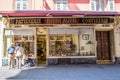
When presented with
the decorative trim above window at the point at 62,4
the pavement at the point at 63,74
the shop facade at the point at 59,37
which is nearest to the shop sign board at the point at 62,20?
the shop facade at the point at 59,37

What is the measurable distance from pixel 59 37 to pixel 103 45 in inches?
137

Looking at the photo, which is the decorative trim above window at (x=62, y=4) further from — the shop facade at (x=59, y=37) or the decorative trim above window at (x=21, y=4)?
the decorative trim above window at (x=21, y=4)

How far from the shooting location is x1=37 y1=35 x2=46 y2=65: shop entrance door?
17711mm

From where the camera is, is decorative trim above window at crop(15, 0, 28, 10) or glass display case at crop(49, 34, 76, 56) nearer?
glass display case at crop(49, 34, 76, 56)

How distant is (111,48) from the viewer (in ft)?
60.2

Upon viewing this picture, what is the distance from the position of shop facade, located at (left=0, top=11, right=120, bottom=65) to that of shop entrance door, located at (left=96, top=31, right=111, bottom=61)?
52cm

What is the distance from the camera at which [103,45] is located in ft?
61.4

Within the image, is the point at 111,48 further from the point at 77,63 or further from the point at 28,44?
the point at 28,44

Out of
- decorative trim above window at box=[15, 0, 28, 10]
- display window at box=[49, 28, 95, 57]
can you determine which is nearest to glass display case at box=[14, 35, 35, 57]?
display window at box=[49, 28, 95, 57]

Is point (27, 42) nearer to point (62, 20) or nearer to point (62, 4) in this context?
point (62, 20)

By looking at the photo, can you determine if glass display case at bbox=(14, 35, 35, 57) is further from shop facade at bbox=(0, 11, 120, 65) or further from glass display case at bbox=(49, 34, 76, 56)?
glass display case at bbox=(49, 34, 76, 56)

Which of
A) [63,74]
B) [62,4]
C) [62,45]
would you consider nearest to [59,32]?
[62,45]

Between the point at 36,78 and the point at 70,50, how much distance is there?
6.58 m

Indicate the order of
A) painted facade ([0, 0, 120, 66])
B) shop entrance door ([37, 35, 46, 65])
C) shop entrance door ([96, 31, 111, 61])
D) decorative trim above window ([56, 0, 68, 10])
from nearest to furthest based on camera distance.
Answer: painted facade ([0, 0, 120, 66]), shop entrance door ([37, 35, 46, 65]), decorative trim above window ([56, 0, 68, 10]), shop entrance door ([96, 31, 111, 61])
